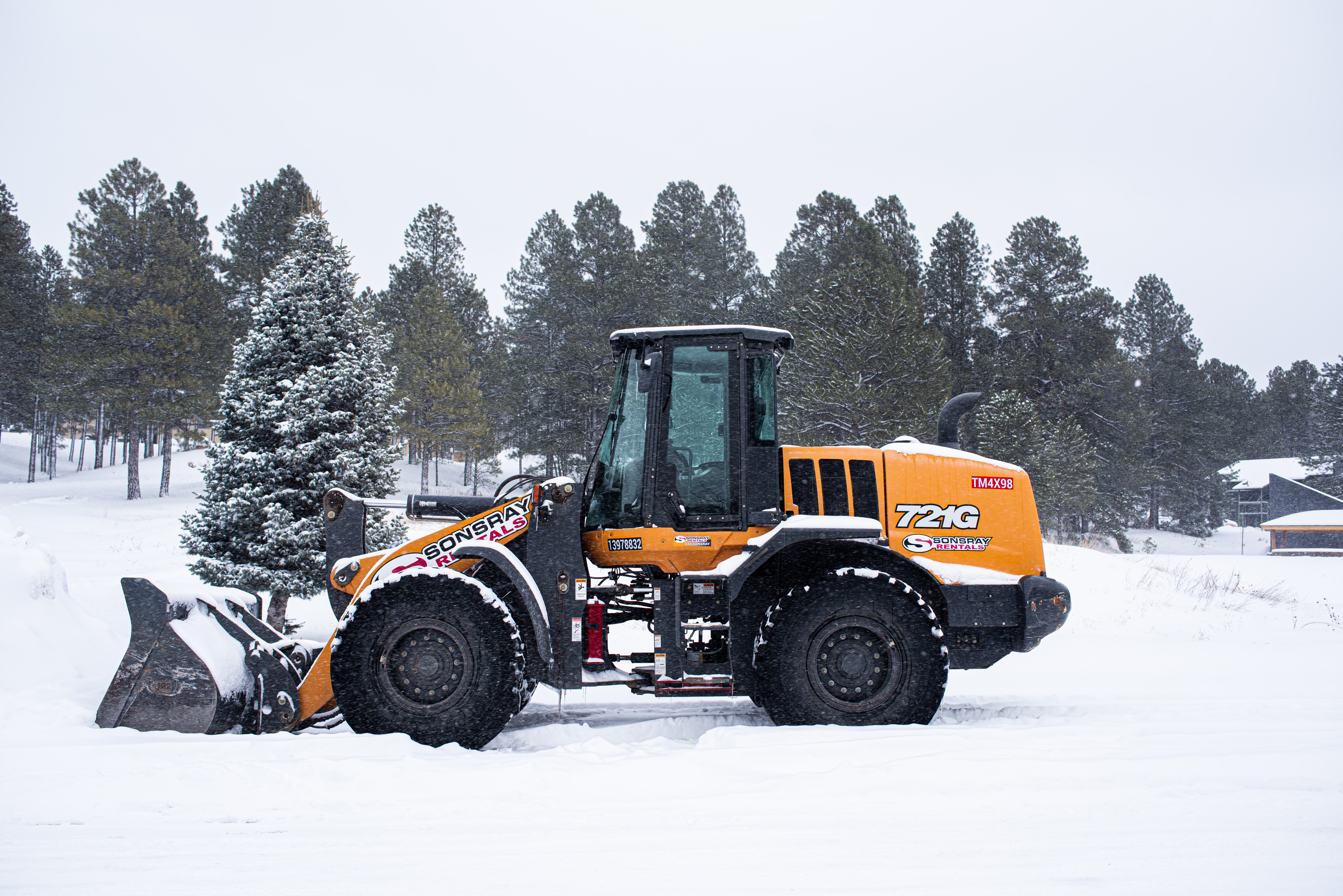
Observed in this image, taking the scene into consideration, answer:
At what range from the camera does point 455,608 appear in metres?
5.06

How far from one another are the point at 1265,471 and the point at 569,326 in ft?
167

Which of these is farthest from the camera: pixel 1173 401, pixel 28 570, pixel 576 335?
pixel 1173 401

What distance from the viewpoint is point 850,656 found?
5.32 m

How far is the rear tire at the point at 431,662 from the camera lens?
4.96 m

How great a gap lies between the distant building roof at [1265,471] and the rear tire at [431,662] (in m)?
56.8

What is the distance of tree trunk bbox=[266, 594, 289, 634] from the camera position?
11.0 m

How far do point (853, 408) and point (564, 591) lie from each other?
55.4ft

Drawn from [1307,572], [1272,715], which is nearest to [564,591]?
[1272,715]

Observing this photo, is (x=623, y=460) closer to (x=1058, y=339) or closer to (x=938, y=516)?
(x=938, y=516)

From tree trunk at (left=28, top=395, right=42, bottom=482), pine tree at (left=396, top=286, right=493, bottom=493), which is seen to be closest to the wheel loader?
pine tree at (left=396, top=286, right=493, bottom=493)

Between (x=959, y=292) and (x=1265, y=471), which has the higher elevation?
(x=959, y=292)

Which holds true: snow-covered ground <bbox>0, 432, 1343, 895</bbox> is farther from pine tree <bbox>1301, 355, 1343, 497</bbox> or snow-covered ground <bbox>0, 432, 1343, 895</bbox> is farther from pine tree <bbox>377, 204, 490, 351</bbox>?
pine tree <bbox>1301, 355, 1343, 497</bbox>

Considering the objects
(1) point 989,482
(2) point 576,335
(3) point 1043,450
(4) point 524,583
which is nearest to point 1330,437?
(3) point 1043,450

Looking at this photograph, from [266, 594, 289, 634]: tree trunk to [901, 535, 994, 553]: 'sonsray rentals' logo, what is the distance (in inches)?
355
